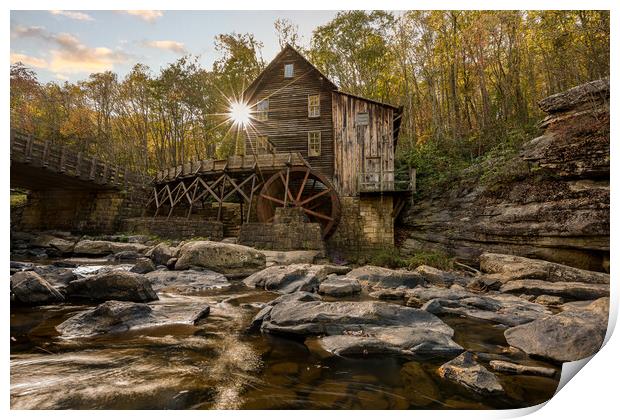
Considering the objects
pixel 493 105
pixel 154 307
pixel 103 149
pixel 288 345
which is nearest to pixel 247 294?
pixel 154 307

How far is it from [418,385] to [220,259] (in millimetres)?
5548

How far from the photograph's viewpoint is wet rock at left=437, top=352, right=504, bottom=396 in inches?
78.3

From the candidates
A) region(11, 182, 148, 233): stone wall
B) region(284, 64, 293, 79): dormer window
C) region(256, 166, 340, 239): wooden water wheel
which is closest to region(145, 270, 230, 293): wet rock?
region(256, 166, 340, 239): wooden water wheel

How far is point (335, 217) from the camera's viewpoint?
40.4ft

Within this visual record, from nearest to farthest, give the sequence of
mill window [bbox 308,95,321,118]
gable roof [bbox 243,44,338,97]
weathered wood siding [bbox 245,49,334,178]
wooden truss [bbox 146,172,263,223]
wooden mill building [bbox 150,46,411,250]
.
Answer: wooden mill building [bbox 150,46,411,250] → wooden truss [bbox 146,172,263,223] → gable roof [bbox 243,44,338,97] → weathered wood siding [bbox 245,49,334,178] → mill window [bbox 308,95,321,118]

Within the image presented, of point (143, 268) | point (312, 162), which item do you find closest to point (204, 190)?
point (312, 162)

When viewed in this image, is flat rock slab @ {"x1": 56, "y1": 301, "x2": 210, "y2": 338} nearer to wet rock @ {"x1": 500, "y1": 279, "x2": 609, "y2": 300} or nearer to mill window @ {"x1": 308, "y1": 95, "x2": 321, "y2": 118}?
wet rock @ {"x1": 500, "y1": 279, "x2": 609, "y2": 300}

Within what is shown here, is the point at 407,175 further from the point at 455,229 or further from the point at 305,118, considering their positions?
the point at 305,118

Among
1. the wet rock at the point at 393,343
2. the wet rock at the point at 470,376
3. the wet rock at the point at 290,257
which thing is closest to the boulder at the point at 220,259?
the wet rock at the point at 290,257

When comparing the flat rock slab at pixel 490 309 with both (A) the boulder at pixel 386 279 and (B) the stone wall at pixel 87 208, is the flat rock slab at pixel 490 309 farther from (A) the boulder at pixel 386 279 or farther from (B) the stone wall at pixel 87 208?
(B) the stone wall at pixel 87 208

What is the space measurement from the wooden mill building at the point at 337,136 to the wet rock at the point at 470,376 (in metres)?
10.0

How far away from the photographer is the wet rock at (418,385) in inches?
75.4

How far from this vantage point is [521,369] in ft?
7.50

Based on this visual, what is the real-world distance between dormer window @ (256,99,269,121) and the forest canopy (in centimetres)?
117
